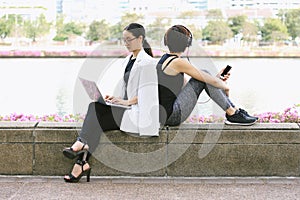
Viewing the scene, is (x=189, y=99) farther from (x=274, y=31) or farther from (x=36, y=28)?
(x=36, y=28)

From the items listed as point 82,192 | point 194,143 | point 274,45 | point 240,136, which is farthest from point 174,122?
point 274,45

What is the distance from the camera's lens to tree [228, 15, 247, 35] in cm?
5781

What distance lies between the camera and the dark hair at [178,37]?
4250mm

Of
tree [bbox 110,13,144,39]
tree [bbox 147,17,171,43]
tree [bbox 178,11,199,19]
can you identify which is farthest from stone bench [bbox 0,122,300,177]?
tree [bbox 178,11,199,19]

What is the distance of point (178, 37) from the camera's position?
4254mm

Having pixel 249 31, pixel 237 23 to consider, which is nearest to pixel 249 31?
pixel 249 31

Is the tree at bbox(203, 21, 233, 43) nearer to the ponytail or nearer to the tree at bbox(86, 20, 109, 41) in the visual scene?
the tree at bbox(86, 20, 109, 41)

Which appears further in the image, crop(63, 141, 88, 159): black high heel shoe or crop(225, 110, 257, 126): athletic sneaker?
crop(225, 110, 257, 126): athletic sneaker

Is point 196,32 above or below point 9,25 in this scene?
above

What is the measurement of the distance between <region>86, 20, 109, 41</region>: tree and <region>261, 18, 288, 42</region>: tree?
15.1 metres

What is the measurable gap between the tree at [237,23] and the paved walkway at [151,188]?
178ft

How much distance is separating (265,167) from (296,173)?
0.73 ft

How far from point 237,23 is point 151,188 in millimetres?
55853

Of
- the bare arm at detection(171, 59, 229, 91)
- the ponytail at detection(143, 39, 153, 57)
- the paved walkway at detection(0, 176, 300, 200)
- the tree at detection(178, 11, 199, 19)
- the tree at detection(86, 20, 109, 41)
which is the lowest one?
the tree at detection(86, 20, 109, 41)
